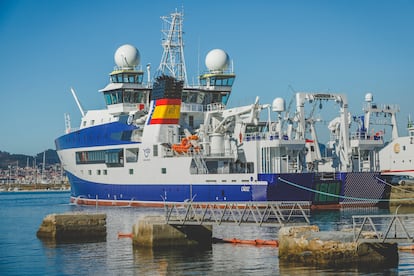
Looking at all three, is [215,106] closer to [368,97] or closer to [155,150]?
[155,150]

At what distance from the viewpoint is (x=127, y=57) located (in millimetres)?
68438

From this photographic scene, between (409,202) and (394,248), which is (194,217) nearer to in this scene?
(394,248)

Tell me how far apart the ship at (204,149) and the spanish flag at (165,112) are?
3.4 inches

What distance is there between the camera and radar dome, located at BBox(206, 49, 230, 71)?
6988cm

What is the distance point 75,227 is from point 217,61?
3668 centimetres

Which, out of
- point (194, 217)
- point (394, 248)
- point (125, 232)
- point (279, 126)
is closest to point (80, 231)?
point (125, 232)

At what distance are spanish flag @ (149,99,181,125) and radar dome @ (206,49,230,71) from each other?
492 inches

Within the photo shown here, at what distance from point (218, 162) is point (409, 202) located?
15.4 m

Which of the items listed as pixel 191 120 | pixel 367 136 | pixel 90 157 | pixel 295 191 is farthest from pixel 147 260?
pixel 90 157

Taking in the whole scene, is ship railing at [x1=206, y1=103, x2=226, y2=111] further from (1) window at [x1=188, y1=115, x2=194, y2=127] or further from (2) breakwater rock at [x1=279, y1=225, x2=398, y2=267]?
(2) breakwater rock at [x1=279, y1=225, x2=398, y2=267]

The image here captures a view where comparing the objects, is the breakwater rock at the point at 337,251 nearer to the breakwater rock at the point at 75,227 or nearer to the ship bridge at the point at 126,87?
the breakwater rock at the point at 75,227

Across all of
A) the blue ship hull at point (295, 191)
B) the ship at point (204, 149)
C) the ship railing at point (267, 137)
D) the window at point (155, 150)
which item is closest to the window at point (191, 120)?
the ship at point (204, 149)

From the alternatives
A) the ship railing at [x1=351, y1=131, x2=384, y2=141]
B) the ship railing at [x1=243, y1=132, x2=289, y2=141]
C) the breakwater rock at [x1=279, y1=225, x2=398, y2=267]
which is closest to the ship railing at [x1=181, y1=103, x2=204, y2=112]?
the ship railing at [x1=243, y1=132, x2=289, y2=141]

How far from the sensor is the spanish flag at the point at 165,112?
5791 centimetres
